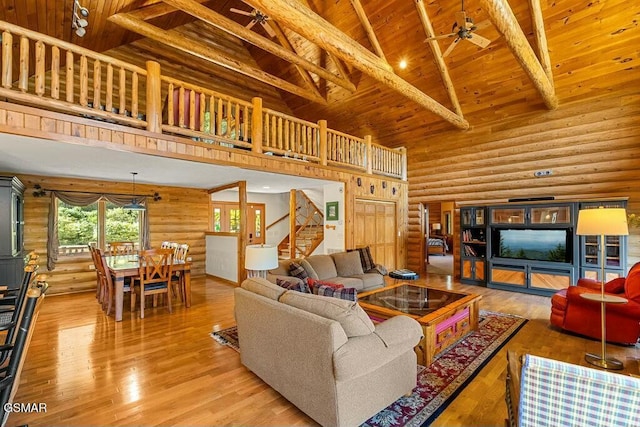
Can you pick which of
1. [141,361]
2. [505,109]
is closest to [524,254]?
[505,109]

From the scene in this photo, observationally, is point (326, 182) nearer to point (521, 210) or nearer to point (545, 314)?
point (521, 210)

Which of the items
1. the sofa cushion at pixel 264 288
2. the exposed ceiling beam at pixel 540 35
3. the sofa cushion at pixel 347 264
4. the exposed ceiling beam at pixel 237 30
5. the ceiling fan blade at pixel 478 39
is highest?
the exposed ceiling beam at pixel 237 30

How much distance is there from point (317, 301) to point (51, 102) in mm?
3682

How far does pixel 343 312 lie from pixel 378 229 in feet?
19.7

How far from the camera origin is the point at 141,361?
124 inches

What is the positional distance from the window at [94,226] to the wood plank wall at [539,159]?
7.49 metres

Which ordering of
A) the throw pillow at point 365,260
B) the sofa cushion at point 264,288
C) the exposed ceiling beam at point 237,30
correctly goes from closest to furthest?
the sofa cushion at point 264,288
the exposed ceiling beam at point 237,30
the throw pillow at point 365,260

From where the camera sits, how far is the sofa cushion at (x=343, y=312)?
6.65 ft

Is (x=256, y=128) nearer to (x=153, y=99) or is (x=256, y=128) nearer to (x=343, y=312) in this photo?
(x=153, y=99)

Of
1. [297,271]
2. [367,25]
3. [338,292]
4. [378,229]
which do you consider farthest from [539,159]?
[338,292]

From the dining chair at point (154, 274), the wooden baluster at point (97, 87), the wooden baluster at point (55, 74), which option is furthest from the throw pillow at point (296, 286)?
the wooden baluster at point (55, 74)

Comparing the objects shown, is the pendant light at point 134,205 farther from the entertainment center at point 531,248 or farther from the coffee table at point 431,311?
the entertainment center at point 531,248

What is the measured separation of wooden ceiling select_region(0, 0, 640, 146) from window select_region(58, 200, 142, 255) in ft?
11.2

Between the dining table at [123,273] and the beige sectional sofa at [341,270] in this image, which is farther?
the beige sectional sofa at [341,270]
